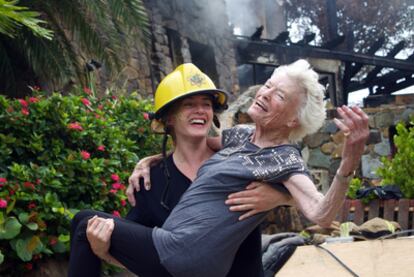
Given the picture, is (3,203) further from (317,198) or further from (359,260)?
(359,260)

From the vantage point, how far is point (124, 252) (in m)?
2.17

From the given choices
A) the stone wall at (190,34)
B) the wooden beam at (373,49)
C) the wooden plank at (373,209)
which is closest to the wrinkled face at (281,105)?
the wooden plank at (373,209)

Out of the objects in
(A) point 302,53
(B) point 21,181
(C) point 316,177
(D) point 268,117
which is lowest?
(C) point 316,177

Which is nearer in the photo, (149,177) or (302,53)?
(149,177)

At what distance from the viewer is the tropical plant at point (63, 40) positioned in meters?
6.03

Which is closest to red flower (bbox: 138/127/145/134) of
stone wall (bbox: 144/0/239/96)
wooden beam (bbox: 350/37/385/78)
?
stone wall (bbox: 144/0/239/96)

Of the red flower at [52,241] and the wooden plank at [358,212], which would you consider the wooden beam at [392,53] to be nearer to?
the wooden plank at [358,212]

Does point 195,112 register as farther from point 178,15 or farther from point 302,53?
point 302,53

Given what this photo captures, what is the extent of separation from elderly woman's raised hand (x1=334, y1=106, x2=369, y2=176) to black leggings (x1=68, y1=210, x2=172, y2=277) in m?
0.79

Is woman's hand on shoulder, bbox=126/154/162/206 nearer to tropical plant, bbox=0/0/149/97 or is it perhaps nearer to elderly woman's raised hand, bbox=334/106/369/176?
elderly woman's raised hand, bbox=334/106/369/176

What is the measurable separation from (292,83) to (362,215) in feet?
11.3

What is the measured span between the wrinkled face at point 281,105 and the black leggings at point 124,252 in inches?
24.4

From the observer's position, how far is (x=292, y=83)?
2.30 metres

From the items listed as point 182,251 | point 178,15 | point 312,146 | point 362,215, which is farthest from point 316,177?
point 182,251
